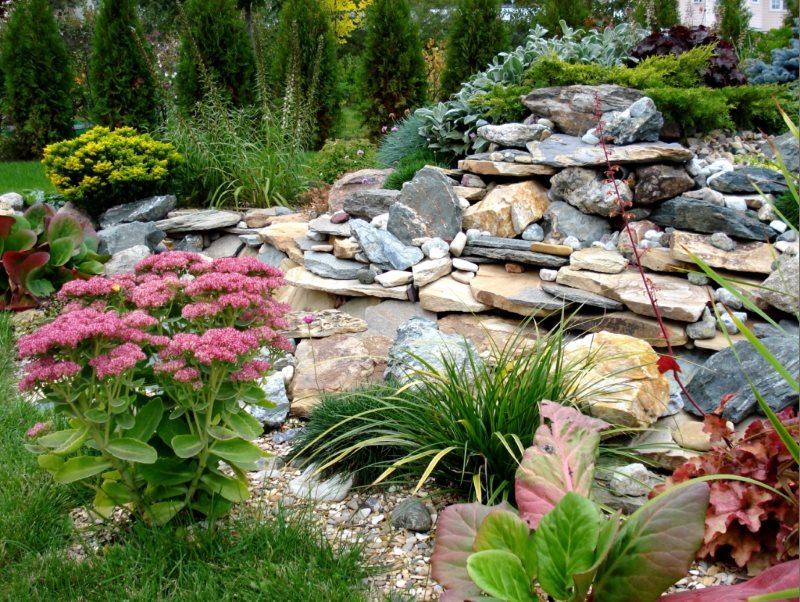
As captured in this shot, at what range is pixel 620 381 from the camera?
3.37 meters

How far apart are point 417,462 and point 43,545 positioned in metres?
1.38

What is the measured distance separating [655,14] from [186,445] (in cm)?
→ 854

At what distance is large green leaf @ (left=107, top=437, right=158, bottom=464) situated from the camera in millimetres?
2318

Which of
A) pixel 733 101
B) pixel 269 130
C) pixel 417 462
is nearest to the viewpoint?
pixel 417 462

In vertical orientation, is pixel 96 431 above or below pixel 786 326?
above

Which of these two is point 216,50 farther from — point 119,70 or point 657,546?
point 657,546

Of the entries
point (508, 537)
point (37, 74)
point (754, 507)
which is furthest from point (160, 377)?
point (37, 74)

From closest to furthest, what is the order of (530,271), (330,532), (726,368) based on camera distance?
(330,532), (726,368), (530,271)

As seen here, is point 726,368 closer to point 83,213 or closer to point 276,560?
point 276,560

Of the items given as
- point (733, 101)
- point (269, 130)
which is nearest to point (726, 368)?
point (733, 101)

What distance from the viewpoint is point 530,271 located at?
16.8 feet

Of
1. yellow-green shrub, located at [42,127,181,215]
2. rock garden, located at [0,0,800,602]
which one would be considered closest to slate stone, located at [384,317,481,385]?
rock garden, located at [0,0,800,602]

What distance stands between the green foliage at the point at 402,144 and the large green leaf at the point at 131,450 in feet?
17.5

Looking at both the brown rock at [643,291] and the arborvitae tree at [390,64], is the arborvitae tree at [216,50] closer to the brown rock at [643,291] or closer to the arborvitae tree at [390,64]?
the arborvitae tree at [390,64]
